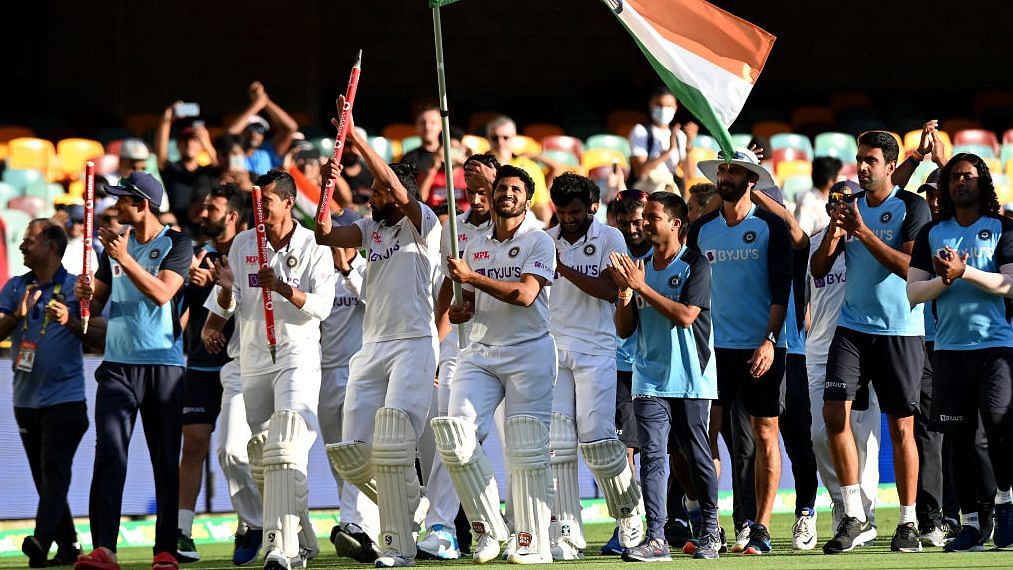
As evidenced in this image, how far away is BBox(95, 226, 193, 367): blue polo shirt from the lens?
9430 mm

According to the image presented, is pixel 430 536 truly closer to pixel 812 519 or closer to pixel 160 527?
pixel 160 527

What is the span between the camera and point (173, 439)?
30.8 ft

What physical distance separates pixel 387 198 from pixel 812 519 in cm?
321

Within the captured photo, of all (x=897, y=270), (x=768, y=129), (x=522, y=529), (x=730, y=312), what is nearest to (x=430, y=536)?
(x=522, y=529)

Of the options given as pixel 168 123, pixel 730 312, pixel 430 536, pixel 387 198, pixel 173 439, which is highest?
pixel 168 123

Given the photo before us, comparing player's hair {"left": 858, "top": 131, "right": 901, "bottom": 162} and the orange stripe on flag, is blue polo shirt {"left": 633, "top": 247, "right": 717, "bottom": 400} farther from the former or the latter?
player's hair {"left": 858, "top": 131, "right": 901, "bottom": 162}

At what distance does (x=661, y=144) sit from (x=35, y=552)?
824 cm

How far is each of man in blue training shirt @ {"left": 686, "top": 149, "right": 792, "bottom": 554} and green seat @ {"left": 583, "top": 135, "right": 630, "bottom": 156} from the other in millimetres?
9691

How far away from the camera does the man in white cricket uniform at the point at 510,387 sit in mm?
8898

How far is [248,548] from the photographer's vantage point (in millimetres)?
10117

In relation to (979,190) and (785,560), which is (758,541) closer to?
(785,560)

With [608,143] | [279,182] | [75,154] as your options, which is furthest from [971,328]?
[75,154]

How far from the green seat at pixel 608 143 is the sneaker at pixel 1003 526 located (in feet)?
35.2

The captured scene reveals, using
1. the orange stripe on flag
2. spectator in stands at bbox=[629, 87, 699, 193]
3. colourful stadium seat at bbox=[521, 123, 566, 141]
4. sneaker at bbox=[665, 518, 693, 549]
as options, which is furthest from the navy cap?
colourful stadium seat at bbox=[521, 123, 566, 141]
